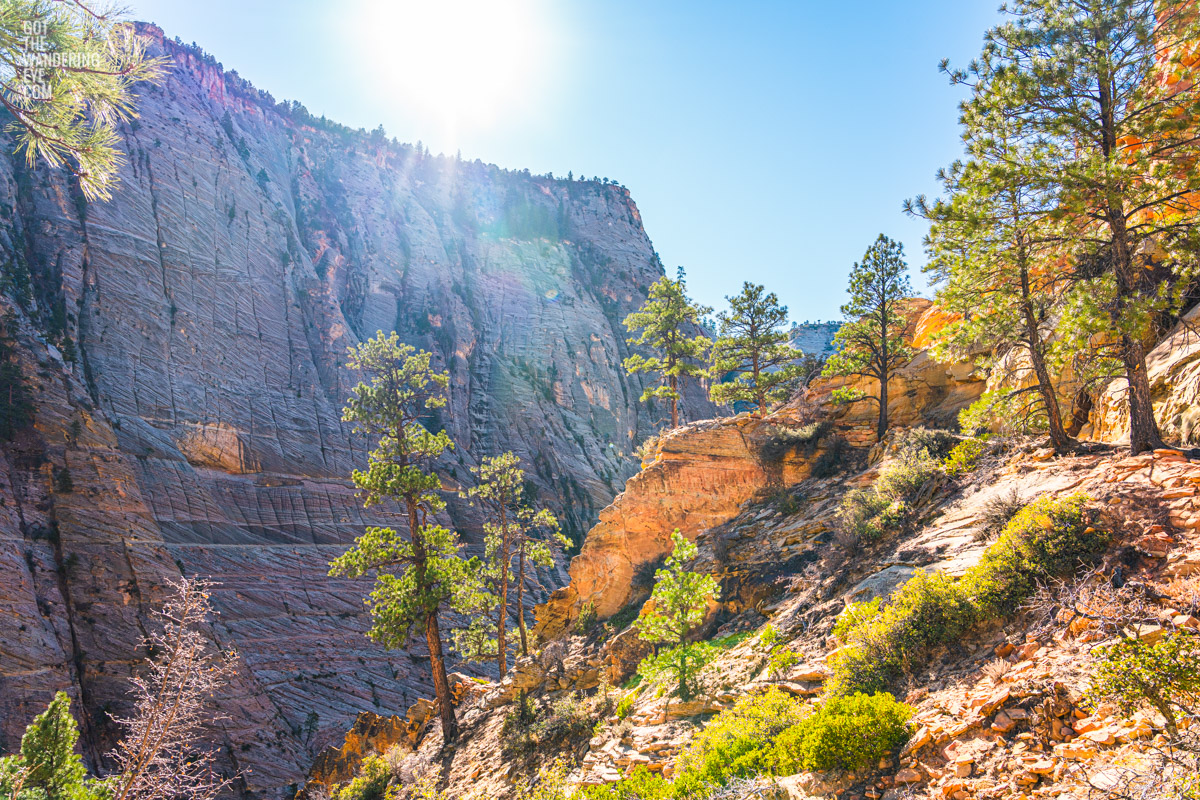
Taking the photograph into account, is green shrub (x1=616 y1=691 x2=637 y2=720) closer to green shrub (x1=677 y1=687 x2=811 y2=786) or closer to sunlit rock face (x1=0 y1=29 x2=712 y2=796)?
green shrub (x1=677 y1=687 x2=811 y2=786)

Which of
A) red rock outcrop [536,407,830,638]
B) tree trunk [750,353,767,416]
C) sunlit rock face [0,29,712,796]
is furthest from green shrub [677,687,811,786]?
sunlit rock face [0,29,712,796]

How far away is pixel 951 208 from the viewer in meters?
10.0

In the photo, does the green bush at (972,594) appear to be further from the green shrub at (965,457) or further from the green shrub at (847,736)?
the green shrub at (965,457)

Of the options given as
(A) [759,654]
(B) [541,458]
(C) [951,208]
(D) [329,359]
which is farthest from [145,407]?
(C) [951,208]

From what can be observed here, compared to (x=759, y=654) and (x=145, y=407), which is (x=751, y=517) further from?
(x=145, y=407)

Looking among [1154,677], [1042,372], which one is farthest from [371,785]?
[1042,372]

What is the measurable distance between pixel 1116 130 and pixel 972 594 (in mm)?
8116

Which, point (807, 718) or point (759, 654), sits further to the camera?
point (759, 654)

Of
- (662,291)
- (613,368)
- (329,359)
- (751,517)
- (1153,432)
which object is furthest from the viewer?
(613,368)

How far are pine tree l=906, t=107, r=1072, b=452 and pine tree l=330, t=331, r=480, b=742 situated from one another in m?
13.3

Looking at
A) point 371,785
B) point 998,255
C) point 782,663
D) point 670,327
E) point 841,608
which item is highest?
point 670,327

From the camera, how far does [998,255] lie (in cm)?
1065

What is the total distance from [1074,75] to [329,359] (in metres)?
61.3

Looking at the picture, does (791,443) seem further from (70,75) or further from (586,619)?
(70,75)
